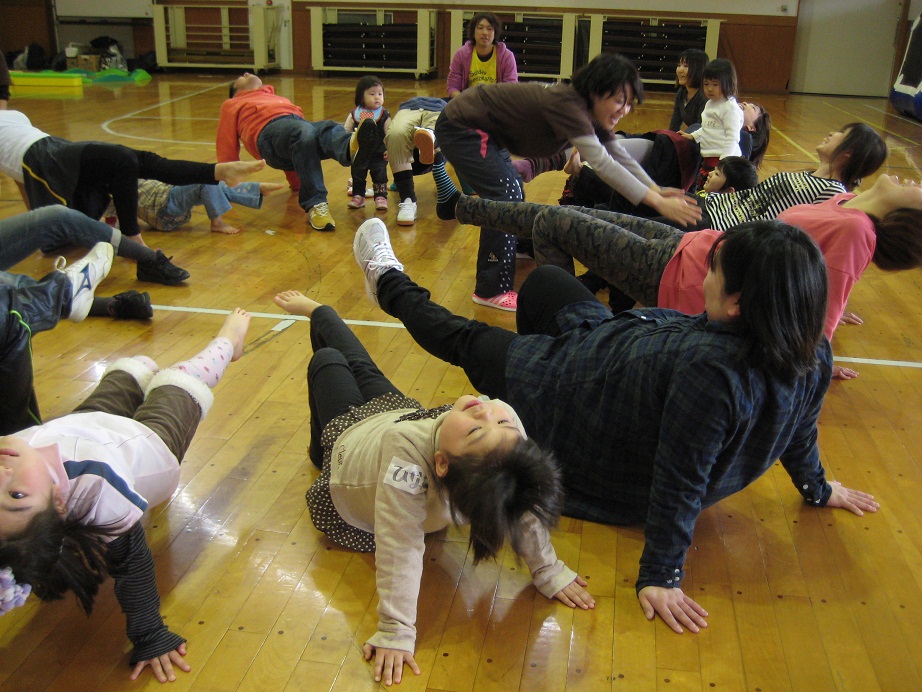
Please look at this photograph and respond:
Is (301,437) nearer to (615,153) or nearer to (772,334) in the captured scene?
(772,334)

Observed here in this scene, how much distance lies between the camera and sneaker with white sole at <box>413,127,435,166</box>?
4199mm

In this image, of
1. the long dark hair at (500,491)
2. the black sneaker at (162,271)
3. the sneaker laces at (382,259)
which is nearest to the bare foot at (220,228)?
the black sneaker at (162,271)

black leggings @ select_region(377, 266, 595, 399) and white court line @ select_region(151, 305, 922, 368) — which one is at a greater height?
black leggings @ select_region(377, 266, 595, 399)

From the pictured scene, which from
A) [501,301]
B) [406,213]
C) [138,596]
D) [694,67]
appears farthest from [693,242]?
[694,67]

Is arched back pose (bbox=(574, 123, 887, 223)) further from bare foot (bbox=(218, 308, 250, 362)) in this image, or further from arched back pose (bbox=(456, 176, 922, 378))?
bare foot (bbox=(218, 308, 250, 362))

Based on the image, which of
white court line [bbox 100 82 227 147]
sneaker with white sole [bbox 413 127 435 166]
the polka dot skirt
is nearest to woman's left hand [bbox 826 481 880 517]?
the polka dot skirt

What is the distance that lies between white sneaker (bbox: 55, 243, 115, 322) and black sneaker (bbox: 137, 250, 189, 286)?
747 millimetres

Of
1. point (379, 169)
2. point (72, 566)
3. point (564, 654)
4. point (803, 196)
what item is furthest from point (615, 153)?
point (72, 566)

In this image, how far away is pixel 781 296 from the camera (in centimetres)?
160

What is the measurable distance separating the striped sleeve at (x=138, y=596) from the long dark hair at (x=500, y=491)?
595mm

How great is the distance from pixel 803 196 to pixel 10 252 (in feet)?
9.14

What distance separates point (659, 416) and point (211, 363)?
3.90 ft

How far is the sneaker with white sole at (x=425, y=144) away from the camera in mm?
4199

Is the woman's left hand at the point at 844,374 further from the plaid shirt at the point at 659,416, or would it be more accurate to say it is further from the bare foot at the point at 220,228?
the bare foot at the point at 220,228
